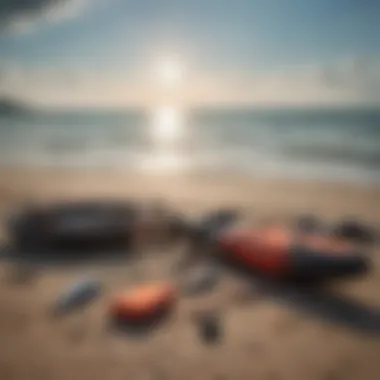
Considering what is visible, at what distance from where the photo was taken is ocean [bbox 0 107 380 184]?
3.76ft

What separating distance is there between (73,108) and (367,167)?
24.6 inches

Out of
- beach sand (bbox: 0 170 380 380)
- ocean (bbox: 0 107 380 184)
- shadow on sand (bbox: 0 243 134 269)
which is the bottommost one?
beach sand (bbox: 0 170 380 380)

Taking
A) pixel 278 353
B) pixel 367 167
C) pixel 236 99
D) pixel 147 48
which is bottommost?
pixel 278 353

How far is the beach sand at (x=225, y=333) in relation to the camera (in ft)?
3.44

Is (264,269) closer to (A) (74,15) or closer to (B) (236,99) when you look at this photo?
(B) (236,99)

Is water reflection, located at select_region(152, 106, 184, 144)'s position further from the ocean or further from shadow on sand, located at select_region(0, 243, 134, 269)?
shadow on sand, located at select_region(0, 243, 134, 269)

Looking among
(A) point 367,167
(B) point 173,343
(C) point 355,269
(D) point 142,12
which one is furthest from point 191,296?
(D) point 142,12

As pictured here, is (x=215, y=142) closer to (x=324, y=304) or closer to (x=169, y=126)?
(x=169, y=126)

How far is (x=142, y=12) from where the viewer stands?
119 centimetres

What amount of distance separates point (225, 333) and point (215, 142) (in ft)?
1.26

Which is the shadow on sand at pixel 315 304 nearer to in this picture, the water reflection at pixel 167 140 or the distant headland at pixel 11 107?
the water reflection at pixel 167 140

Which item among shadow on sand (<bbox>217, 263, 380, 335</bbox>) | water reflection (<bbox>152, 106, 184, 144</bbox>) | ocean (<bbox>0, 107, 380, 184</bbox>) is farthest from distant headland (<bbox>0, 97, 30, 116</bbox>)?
shadow on sand (<bbox>217, 263, 380, 335</bbox>)

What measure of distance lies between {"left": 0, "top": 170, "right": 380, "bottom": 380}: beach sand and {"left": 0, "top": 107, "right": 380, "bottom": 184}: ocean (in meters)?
0.05

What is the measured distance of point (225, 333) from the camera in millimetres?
1073
